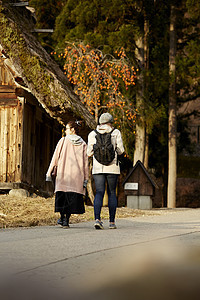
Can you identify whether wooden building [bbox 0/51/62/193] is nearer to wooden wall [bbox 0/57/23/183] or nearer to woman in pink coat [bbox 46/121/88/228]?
wooden wall [bbox 0/57/23/183]

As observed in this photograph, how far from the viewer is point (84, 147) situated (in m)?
9.87

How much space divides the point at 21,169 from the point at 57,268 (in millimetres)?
10851

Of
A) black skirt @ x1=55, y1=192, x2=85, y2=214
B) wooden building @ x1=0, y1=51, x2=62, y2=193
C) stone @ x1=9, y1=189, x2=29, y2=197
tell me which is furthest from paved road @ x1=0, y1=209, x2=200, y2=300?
wooden building @ x1=0, y1=51, x2=62, y2=193

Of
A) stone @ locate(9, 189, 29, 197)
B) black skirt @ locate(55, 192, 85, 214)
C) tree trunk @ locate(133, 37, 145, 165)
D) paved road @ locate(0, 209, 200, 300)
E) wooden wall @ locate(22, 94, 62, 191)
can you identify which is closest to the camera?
paved road @ locate(0, 209, 200, 300)

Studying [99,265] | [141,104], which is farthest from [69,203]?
[141,104]

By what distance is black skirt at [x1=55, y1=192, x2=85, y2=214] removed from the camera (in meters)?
9.59

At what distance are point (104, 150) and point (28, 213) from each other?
12.9 ft

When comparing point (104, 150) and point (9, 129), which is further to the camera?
point (9, 129)

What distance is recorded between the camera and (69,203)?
9.59 meters

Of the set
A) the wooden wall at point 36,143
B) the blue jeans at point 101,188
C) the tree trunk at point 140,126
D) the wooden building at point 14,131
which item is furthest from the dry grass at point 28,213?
the tree trunk at point 140,126

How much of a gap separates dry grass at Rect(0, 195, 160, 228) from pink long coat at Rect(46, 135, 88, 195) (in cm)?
124

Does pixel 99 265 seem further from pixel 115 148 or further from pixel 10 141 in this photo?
pixel 10 141

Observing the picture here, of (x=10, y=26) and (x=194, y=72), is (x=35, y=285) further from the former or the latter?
(x=194, y=72)

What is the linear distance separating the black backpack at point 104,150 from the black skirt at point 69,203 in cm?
86
